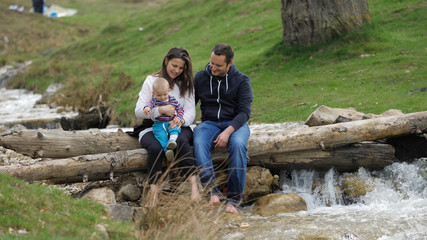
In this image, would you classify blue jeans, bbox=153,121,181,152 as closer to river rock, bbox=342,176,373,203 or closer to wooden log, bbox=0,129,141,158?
wooden log, bbox=0,129,141,158

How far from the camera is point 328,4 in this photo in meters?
19.0

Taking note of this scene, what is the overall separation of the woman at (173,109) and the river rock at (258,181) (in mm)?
1331

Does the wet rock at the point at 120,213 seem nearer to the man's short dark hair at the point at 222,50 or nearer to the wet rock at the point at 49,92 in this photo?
the man's short dark hair at the point at 222,50

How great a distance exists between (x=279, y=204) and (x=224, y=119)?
1.79 metres

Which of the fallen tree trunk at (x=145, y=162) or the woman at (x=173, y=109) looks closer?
the fallen tree trunk at (x=145, y=162)

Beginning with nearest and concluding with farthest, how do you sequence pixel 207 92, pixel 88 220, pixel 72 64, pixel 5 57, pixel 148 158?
pixel 88 220, pixel 148 158, pixel 207 92, pixel 72 64, pixel 5 57

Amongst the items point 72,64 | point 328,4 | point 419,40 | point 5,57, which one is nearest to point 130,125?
point 328,4

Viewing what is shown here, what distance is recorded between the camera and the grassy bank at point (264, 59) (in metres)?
15.9

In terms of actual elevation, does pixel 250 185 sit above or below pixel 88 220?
below

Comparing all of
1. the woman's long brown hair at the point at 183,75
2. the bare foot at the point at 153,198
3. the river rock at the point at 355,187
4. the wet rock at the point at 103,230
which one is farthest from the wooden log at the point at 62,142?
the river rock at the point at 355,187

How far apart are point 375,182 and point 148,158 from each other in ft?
14.0

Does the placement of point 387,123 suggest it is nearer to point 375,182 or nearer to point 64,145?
point 375,182

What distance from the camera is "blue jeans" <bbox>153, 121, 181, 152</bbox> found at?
Answer: 834 centimetres

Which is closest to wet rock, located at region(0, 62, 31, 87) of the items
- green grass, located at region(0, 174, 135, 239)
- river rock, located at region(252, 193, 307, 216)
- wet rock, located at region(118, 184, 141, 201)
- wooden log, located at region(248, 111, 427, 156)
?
wet rock, located at region(118, 184, 141, 201)
